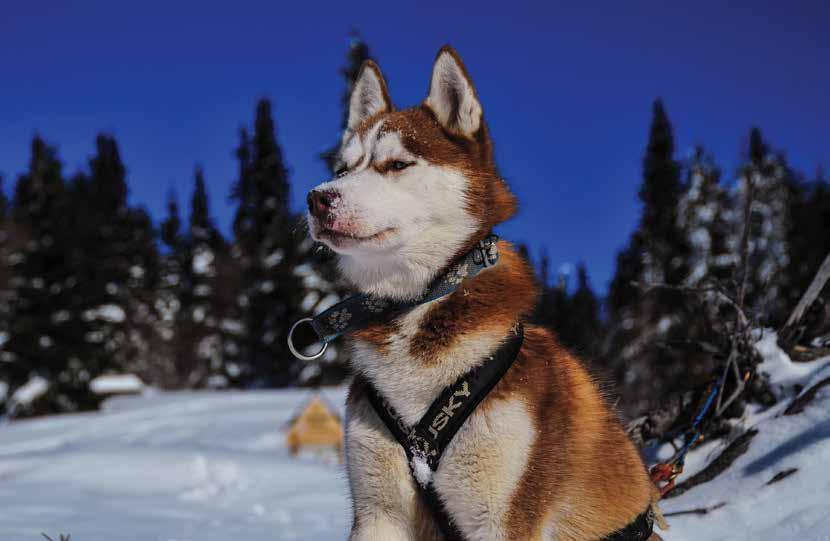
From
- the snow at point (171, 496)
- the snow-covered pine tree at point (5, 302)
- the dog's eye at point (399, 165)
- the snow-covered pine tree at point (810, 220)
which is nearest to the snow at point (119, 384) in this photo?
the snow-covered pine tree at point (5, 302)

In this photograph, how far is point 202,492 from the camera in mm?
7723

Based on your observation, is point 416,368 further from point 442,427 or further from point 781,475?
point 781,475

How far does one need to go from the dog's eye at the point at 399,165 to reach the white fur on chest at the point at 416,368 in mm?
551

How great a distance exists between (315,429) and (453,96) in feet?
41.6

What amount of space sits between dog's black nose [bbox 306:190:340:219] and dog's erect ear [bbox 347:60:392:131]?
710mm

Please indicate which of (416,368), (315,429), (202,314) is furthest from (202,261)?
(416,368)

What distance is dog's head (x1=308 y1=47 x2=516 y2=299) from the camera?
221 cm

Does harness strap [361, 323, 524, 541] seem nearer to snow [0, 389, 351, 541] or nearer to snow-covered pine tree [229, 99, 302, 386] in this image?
snow [0, 389, 351, 541]

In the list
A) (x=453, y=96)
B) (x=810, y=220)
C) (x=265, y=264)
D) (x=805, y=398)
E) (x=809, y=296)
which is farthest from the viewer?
(x=265, y=264)

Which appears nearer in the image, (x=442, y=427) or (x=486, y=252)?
(x=442, y=427)

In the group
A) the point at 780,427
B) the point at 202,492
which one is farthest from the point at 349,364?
the point at 202,492

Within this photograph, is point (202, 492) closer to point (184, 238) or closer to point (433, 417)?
point (433, 417)

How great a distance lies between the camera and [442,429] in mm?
1964

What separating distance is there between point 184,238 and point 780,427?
45.1 m
